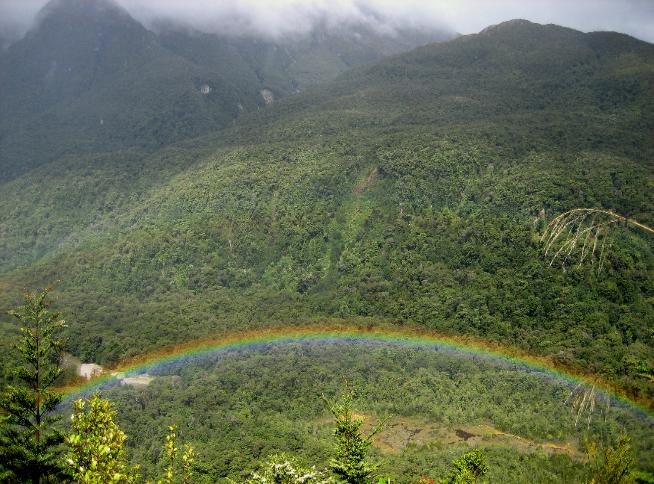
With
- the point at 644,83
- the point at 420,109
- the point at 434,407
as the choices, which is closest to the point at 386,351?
the point at 434,407

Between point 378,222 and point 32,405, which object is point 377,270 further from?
point 32,405

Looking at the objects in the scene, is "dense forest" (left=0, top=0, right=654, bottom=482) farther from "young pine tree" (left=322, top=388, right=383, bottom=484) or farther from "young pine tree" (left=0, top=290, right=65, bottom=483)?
"young pine tree" (left=0, top=290, right=65, bottom=483)

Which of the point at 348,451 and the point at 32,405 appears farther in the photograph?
the point at 32,405

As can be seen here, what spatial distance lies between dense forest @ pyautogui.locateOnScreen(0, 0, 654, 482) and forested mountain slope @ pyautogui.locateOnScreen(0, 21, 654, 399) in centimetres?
52

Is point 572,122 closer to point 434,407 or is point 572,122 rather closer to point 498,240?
point 498,240

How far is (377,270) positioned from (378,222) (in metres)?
14.3

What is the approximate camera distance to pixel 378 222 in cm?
11762

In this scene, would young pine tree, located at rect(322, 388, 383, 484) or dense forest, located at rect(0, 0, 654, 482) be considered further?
dense forest, located at rect(0, 0, 654, 482)

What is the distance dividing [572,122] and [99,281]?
383 feet

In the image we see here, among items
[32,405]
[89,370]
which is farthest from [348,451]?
[89,370]

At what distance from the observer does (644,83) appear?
157 metres

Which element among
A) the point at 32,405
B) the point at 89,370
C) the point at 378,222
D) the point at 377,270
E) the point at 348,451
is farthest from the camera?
the point at 378,222

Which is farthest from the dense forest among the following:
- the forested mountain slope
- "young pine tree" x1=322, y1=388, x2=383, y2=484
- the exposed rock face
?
"young pine tree" x1=322, y1=388, x2=383, y2=484

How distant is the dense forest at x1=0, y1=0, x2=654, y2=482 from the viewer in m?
72.0
